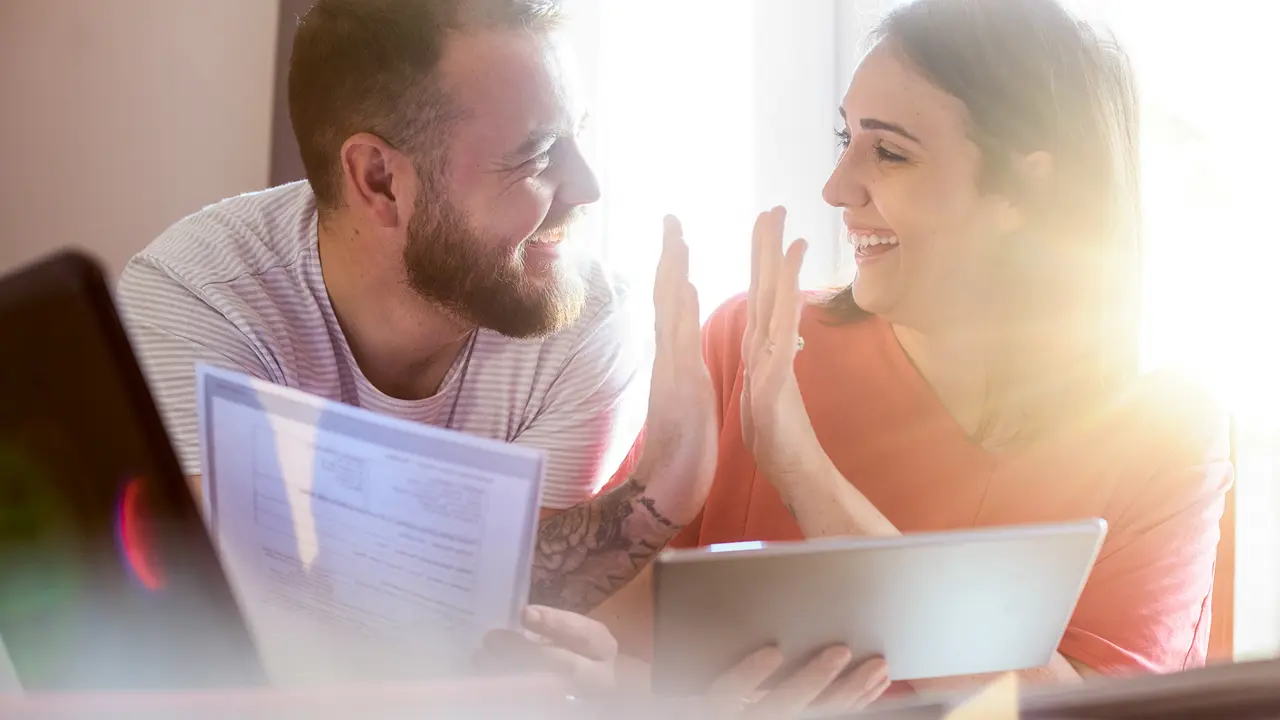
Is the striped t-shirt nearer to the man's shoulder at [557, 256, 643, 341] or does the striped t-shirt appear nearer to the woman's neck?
the man's shoulder at [557, 256, 643, 341]

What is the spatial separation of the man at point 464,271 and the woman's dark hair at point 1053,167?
32 cm

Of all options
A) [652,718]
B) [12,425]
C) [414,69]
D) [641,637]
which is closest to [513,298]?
[414,69]

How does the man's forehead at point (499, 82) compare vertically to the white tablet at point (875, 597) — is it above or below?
above

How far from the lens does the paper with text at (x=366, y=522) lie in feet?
1.96

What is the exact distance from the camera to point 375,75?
37.9 inches

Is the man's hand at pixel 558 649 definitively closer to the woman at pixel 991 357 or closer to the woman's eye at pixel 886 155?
the woman at pixel 991 357

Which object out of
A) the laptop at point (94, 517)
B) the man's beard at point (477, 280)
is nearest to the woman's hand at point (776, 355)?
the man's beard at point (477, 280)

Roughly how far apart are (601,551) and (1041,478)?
1.30 ft

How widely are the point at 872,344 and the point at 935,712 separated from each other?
1.88 ft

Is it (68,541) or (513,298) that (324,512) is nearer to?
(68,541)

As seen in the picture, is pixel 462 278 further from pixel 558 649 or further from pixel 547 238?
pixel 558 649

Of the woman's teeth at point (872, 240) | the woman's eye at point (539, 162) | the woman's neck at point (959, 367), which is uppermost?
the woman's eye at point (539, 162)

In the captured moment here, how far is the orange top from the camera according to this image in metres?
0.85

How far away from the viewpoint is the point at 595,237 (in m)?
1.30
